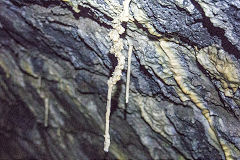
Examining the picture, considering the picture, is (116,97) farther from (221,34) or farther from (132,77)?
(221,34)

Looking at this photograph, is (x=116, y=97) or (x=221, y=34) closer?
(x=221, y=34)

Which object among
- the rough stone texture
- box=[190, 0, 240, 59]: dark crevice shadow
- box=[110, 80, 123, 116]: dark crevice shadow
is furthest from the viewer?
box=[110, 80, 123, 116]: dark crevice shadow

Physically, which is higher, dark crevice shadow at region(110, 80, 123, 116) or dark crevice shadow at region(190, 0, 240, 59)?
dark crevice shadow at region(190, 0, 240, 59)

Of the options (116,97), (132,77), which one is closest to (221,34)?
(132,77)

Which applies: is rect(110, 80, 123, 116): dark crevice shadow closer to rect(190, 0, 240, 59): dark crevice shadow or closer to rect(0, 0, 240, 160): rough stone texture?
rect(0, 0, 240, 160): rough stone texture

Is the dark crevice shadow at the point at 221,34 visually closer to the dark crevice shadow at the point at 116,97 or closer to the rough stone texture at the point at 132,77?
the rough stone texture at the point at 132,77

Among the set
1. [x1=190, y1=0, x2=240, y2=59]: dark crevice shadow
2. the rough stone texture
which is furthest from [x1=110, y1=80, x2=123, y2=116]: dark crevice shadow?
[x1=190, y1=0, x2=240, y2=59]: dark crevice shadow

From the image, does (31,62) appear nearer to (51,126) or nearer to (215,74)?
(51,126)

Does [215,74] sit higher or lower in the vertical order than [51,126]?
higher

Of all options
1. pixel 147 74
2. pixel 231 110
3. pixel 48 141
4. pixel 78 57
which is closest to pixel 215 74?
pixel 231 110
